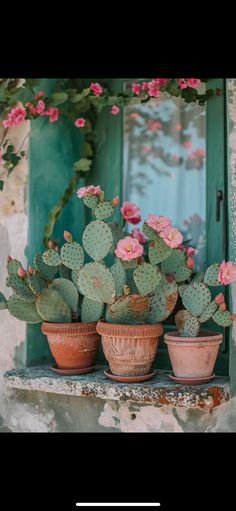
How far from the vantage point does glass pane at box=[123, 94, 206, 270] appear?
324 cm

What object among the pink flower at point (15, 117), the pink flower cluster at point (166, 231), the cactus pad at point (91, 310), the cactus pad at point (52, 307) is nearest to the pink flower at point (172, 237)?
the pink flower cluster at point (166, 231)

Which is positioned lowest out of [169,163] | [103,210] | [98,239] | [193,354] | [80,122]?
[193,354]

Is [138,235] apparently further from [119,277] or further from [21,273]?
[21,273]

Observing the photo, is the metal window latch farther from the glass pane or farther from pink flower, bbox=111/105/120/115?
pink flower, bbox=111/105/120/115

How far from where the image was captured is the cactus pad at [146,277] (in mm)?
2361

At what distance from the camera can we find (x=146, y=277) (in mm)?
2367

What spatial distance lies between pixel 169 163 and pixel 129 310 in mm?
1419

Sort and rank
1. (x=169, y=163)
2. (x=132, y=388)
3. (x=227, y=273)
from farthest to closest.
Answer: (x=169, y=163), (x=132, y=388), (x=227, y=273)

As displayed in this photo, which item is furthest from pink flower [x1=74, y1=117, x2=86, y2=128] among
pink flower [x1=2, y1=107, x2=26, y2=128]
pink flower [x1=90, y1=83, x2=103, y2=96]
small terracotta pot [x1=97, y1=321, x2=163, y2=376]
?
small terracotta pot [x1=97, y1=321, x2=163, y2=376]

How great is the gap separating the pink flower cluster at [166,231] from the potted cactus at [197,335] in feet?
0.70

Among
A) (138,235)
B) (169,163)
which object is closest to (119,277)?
(138,235)
